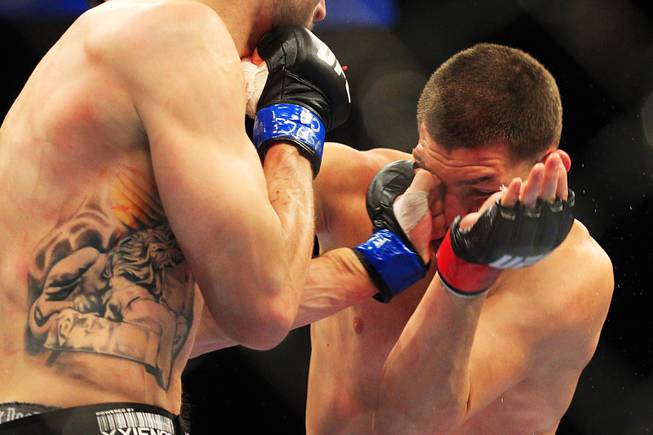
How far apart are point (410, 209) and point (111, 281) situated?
2.89 ft

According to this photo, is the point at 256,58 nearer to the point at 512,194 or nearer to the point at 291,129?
the point at 291,129

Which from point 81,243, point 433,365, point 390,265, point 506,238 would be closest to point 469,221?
point 506,238

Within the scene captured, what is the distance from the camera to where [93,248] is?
129 cm

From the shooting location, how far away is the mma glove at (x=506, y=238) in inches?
61.7

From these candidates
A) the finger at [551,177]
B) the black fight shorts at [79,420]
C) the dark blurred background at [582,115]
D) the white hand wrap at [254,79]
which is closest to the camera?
the black fight shorts at [79,420]

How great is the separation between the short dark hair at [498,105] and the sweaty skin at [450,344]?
7cm

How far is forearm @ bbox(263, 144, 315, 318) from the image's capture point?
52.7 inches

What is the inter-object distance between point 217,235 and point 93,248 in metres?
0.19

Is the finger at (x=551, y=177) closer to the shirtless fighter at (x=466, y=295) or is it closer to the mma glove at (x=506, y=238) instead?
the mma glove at (x=506, y=238)

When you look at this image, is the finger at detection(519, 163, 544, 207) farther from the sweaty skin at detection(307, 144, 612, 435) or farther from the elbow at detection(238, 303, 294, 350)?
the elbow at detection(238, 303, 294, 350)

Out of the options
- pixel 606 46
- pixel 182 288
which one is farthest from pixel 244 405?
pixel 182 288

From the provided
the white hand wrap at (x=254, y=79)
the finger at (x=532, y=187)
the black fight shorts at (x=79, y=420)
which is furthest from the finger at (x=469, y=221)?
the black fight shorts at (x=79, y=420)

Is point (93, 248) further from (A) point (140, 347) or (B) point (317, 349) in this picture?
(B) point (317, 349)

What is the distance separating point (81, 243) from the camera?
128cm
